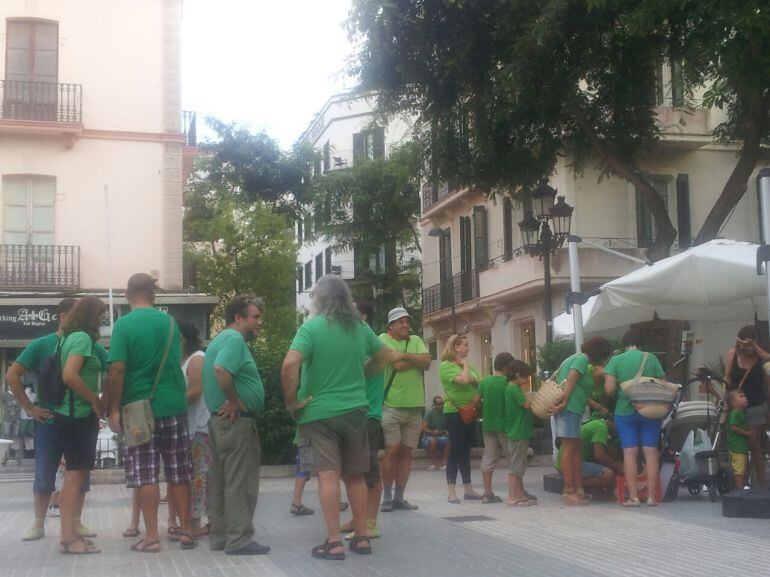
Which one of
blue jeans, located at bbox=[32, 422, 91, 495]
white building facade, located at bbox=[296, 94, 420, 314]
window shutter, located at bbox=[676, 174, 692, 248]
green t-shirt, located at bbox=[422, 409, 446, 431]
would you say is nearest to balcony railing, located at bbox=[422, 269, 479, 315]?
white building facade, located at bbox=[296, 94, 420, 314]

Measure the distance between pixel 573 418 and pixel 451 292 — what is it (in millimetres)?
25810

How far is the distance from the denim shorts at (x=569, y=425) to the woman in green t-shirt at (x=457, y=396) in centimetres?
99

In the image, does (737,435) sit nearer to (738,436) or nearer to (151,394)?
(738,436)

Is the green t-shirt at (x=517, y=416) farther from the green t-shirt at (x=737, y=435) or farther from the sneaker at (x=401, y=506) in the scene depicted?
the green t-shirt at (x=737, y=435)

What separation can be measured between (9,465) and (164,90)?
1081 cm

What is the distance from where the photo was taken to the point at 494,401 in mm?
11969

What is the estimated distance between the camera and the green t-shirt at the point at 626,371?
11375mm

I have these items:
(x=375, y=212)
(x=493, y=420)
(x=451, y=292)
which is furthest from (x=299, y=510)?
(x=375, y=212)

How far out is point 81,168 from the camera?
26.4m

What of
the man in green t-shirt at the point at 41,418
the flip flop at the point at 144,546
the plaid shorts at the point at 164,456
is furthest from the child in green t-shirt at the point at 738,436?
the man in green t-shirt at the point at 41,418

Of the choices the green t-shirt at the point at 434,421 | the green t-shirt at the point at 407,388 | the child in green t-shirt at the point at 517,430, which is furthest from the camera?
the green t-shirt at the point at 434,421

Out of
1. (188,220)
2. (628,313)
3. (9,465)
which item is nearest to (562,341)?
(628,313)

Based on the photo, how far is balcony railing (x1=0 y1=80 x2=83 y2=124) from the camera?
25.6 meters

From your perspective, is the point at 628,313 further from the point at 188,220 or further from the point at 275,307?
the point at 188,220
